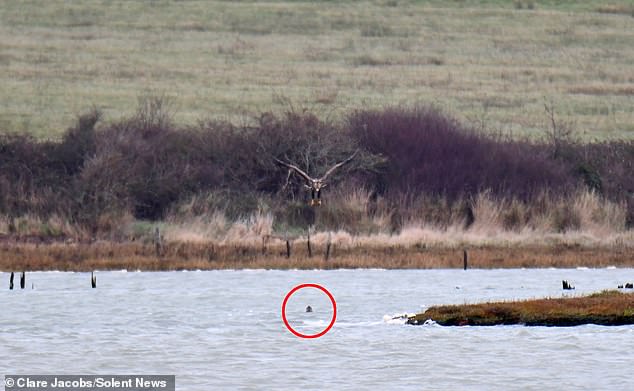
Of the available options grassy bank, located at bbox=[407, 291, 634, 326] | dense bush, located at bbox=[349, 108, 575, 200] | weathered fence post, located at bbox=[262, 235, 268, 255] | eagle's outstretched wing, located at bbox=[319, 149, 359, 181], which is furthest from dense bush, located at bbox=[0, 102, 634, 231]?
grassy bank, located at bbox=[407, 291, 634, 326]

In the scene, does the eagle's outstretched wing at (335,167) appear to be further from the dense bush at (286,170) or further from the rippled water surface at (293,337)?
the rippled water surface at (293,337)

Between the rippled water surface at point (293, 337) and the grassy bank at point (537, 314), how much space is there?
0.30 metres

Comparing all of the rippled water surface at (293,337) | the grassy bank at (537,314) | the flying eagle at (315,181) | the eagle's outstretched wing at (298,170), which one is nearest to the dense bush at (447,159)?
the flying eagle at (315,181)

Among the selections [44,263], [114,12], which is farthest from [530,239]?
[114,12]

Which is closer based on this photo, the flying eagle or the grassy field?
the flying eagle

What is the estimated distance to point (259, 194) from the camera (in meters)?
37.9

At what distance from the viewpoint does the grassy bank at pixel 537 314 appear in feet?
71.6

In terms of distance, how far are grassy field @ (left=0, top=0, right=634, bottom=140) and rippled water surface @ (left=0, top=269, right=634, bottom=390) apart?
17.7m

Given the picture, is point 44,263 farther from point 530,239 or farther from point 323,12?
point 323,12

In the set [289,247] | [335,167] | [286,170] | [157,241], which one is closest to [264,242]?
[289,247]

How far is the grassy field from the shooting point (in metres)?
49.2

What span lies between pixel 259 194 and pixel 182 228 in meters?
4.68

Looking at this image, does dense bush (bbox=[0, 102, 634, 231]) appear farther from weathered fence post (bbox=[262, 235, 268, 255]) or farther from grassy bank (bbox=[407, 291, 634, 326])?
grassy bank (bbox=[407, 291, 634, 326])

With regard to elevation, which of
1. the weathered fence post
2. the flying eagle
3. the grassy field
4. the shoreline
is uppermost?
the grassy field
